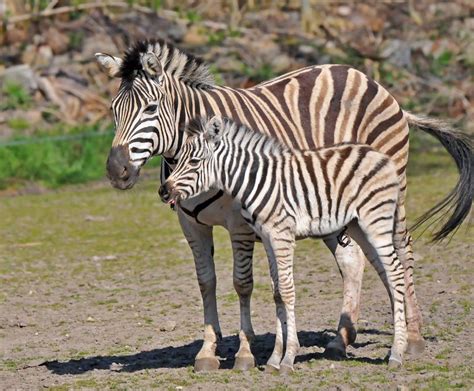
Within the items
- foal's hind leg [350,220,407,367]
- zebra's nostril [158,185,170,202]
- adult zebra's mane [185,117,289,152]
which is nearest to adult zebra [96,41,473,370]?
adult zebra's mane [185,117,289,152]

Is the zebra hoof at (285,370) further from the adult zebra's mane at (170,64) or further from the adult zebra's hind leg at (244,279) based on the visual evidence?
the adult zebra's mane at (170,64)

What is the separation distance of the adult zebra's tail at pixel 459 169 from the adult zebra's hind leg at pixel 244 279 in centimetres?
163

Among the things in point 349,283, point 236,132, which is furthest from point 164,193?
point 349,283

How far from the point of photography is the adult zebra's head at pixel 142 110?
793cm

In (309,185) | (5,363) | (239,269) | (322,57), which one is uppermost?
(322,57)

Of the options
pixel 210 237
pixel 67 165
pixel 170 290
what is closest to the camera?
pixel 210 237

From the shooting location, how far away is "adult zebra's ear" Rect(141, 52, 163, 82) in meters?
8.06

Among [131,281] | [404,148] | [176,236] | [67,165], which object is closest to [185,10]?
[67,165]

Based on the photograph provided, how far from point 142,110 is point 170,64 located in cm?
55

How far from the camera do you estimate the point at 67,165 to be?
18.7 metres

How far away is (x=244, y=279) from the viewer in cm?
832

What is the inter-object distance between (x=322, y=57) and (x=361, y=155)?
1414 cm

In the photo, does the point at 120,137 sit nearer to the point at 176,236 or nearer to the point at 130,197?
the point at 176,236

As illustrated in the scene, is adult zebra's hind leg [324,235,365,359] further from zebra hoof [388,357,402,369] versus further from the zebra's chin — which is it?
the zebra's chin
